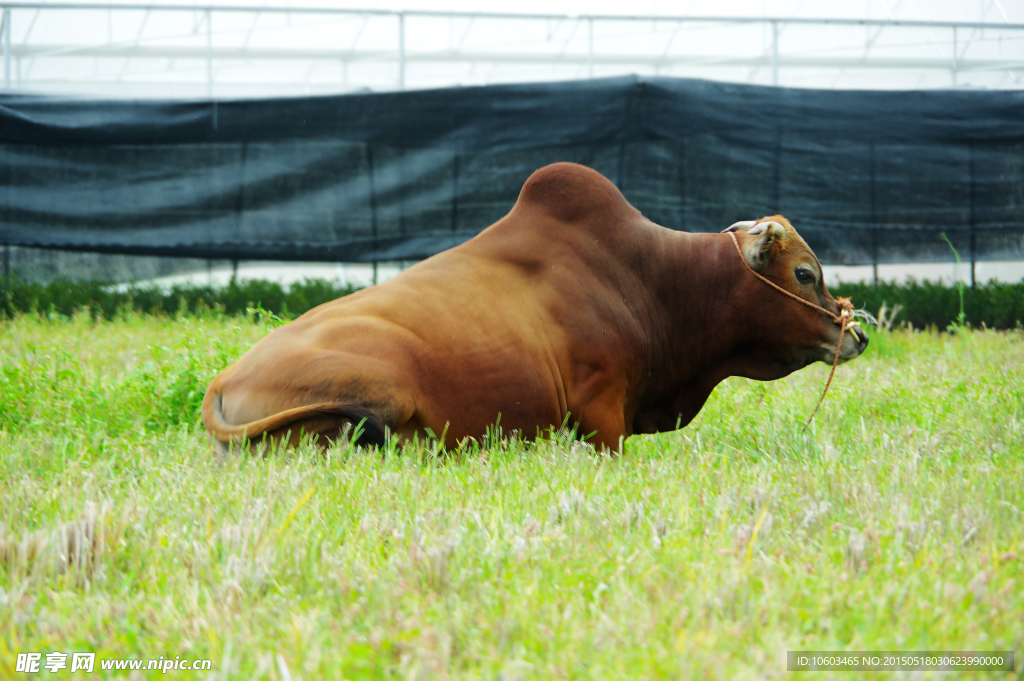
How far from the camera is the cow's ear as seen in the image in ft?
11.9

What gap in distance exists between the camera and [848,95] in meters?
7.89

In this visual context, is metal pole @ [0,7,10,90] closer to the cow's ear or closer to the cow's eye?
the cow's ear

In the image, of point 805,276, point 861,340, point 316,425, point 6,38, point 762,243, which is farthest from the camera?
point 6,38

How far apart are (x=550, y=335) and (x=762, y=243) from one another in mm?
1039

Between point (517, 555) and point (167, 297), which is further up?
point (167, 297)

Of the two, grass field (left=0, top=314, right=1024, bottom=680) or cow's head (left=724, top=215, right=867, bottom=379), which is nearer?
grass field (left=0, top=314, right=1024, bottom=680)

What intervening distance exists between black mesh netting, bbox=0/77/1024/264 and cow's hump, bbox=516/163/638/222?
3.98m

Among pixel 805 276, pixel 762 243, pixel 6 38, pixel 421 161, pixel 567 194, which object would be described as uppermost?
pixel 6 38

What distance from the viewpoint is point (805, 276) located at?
3.78m

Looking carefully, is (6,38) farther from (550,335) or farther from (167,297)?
(550,335)

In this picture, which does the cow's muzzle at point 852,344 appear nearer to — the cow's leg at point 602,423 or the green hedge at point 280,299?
the cow's leg at point 602,423

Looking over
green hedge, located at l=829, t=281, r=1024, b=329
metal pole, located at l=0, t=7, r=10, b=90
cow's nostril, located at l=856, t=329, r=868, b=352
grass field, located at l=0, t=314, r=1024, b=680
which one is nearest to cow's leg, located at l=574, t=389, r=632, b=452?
grass field, located at l=0, t=314, r=1024, b=680

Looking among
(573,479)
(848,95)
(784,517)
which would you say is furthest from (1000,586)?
(848,95)

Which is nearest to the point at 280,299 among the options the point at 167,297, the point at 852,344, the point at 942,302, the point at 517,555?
the point at 167,297
